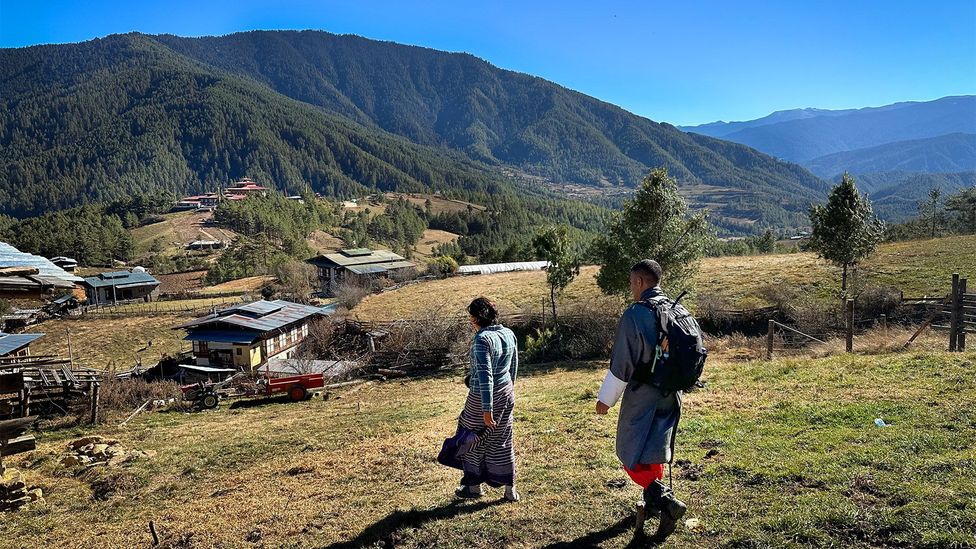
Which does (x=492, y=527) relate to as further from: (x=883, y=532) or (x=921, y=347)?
(x=921, y=347)

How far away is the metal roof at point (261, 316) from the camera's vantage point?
3055 centimetres

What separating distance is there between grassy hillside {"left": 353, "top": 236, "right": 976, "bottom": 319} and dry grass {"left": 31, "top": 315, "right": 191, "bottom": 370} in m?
16.8

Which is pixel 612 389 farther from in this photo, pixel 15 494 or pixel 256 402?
pixel 256 402

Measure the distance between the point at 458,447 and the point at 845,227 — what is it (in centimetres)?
3116

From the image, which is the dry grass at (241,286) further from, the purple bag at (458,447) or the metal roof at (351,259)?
the purple bag at (458,447)

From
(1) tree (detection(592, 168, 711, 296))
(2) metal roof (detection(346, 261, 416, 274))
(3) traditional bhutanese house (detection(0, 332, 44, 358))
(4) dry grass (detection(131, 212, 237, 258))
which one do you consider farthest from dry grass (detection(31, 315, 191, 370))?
(4) dry grass (detection(131, 212, 237, 258))

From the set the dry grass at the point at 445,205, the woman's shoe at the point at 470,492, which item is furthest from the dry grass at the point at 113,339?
the dry grass at the point at 445,205

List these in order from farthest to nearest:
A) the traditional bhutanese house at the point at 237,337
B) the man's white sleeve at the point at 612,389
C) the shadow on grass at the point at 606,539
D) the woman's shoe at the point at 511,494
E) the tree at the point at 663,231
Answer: the traditional bhutanese house at the point at 237,337 < the tree at the point at 663,231 < the woman's shoe at the point at 511,494 < the shadow on grass at the point at 606,539 < the man's white sleeve at the point at 612,389

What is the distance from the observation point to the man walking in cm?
427

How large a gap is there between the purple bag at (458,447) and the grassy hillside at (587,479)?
A: 54cm

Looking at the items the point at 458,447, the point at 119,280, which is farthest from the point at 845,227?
the point at 119,280

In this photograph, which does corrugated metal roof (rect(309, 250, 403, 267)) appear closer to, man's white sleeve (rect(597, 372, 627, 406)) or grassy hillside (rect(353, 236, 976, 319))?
grassy hillside (rect(353, 236, 976, 319))

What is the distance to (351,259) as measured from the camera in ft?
252

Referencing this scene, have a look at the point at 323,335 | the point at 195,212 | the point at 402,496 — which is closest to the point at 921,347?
the point at 402,496
